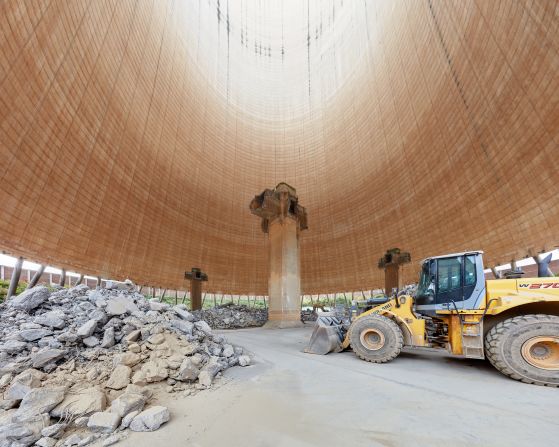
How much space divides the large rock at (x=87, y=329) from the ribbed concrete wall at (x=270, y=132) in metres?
10.2

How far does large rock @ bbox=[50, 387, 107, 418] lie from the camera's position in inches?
102

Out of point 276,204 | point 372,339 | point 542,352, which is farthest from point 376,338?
point 276,204

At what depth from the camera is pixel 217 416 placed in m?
2.80

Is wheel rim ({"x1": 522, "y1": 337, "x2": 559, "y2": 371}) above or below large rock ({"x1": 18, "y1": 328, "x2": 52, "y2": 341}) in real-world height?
below

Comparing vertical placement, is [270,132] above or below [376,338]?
above

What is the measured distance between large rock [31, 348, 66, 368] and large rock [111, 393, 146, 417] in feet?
4.46

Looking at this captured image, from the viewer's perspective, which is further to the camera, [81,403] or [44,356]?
[44,356]

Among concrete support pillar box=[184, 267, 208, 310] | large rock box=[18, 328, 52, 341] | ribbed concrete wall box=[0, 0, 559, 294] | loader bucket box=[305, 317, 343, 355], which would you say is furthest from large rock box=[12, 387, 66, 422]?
concrete support pillar box=[184, 267, 208, 310]

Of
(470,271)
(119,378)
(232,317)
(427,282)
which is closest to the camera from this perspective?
(119,378)

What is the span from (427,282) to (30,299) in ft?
25.1

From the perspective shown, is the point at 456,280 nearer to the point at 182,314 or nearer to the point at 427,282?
the point at 427,282

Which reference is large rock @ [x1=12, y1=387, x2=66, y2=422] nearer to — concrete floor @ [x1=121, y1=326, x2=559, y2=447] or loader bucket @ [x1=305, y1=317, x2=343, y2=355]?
concrete floor @ [x1=121, y1=326, x2=559, y2=447]

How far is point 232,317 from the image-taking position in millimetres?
15086

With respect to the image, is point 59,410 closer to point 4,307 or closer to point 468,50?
point 4,307
